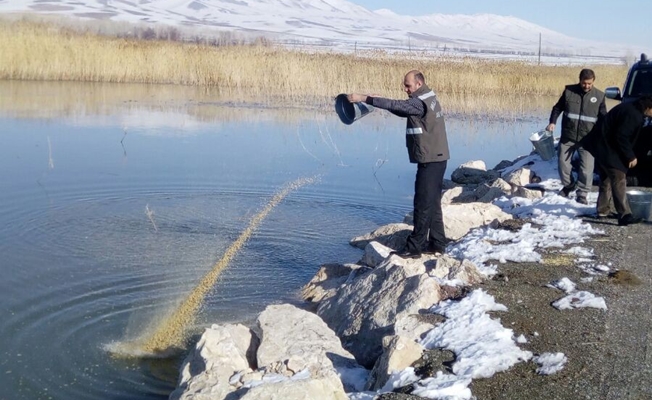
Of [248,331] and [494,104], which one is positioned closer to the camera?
[248,331]

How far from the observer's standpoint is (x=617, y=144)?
10.5 meters

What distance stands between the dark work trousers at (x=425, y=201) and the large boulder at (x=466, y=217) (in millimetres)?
1725

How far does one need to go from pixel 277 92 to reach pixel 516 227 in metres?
21.8

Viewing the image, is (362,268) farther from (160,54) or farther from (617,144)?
(160,54)

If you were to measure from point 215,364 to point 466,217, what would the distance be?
575cm

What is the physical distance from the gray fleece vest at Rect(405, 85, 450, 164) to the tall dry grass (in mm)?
20152

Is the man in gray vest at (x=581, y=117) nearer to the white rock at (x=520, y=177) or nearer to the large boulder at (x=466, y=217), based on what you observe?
the large boulder at (x=466, y=217)

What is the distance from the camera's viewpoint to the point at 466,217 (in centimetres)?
1147

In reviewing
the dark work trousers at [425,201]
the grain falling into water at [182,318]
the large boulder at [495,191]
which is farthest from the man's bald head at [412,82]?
the large boulder at [495,191]

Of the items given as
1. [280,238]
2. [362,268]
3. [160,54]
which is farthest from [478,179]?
[160,54]

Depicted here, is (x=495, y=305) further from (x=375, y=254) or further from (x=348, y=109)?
(x=348, y=109)

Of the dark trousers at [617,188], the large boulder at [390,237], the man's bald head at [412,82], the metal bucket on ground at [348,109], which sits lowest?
the large boulder at [390,237]

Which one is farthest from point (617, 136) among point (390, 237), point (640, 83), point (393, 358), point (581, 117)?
point (393, 358)

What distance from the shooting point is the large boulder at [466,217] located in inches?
447
